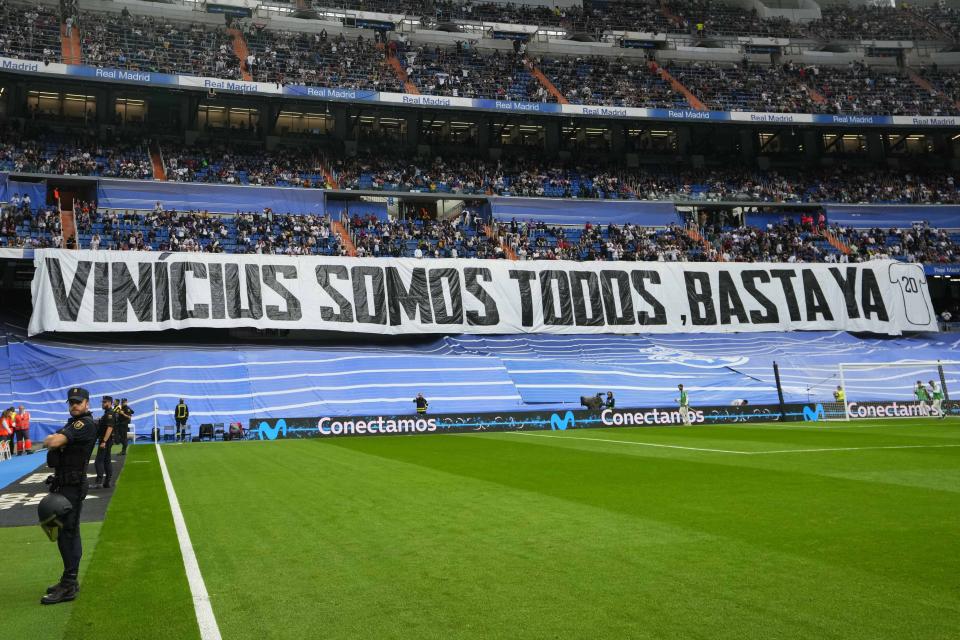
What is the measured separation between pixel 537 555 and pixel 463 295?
34660 mm

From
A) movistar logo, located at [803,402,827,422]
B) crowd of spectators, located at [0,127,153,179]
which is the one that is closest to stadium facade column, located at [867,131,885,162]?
movistar logo, located at [803,402,827,422]

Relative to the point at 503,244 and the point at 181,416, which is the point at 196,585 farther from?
the point at 503,244

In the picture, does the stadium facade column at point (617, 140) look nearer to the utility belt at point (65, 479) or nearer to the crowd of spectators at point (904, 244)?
the crowd of spectators at point (904, 244)

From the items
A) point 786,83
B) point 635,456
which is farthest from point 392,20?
point 635,456

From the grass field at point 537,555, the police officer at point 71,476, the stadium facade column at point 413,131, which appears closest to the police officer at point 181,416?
the grass field at point 537,555

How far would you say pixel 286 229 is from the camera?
4412 cm

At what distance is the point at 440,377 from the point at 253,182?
64.3ft

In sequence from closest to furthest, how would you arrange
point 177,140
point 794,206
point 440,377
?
point 440,377 → point 177,140 → point 794,206

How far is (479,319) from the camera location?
138 feet

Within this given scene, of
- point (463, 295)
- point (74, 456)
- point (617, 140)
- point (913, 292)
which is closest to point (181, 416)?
point (463, 295)

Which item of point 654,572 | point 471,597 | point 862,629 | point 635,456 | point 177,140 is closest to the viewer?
point 862,629

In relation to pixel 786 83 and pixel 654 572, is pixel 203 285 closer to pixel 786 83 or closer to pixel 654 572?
pixel 654 572

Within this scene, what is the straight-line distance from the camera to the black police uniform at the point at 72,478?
22.3 ft

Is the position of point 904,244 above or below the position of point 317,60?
below
